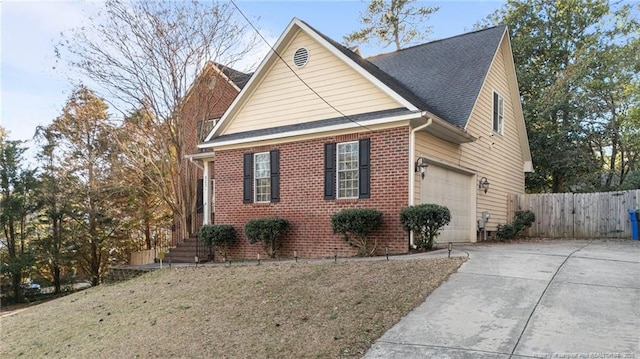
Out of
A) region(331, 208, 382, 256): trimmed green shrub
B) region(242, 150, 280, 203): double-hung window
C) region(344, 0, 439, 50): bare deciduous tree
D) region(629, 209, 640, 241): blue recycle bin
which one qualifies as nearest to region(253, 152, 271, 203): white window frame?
region(242, 150, 280, 203): double-hung window

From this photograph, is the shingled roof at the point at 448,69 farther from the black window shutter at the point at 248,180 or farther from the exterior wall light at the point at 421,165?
the black window shutter at the point at 248,180

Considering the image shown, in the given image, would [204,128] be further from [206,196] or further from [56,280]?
[56,280]

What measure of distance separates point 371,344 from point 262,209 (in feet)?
26.8

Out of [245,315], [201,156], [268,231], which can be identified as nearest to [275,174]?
[268,231]

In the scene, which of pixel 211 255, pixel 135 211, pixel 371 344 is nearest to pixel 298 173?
pixel 211 255

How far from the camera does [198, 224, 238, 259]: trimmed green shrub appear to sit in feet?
42.3

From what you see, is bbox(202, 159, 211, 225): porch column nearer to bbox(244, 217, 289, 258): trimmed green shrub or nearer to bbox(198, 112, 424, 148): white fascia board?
Result: bbox(198, 112, 424, 148): white fascia board

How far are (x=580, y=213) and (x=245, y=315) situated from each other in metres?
13.0

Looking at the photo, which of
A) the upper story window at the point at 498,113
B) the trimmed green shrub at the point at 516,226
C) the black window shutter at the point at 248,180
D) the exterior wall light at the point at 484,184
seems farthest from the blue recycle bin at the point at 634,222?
the black window shutter at the point at 248,180

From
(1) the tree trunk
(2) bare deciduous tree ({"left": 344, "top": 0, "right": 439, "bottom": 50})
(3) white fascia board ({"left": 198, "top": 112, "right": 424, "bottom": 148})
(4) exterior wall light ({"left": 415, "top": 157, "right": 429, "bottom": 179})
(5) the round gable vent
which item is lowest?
(1) the tree trunk

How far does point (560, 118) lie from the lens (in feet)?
65.3

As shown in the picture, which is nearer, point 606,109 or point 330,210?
point 330,210

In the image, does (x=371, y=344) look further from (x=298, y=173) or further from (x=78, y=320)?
(x=298, y=173)

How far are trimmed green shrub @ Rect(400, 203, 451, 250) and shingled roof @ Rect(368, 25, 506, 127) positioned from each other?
295 centimetres
